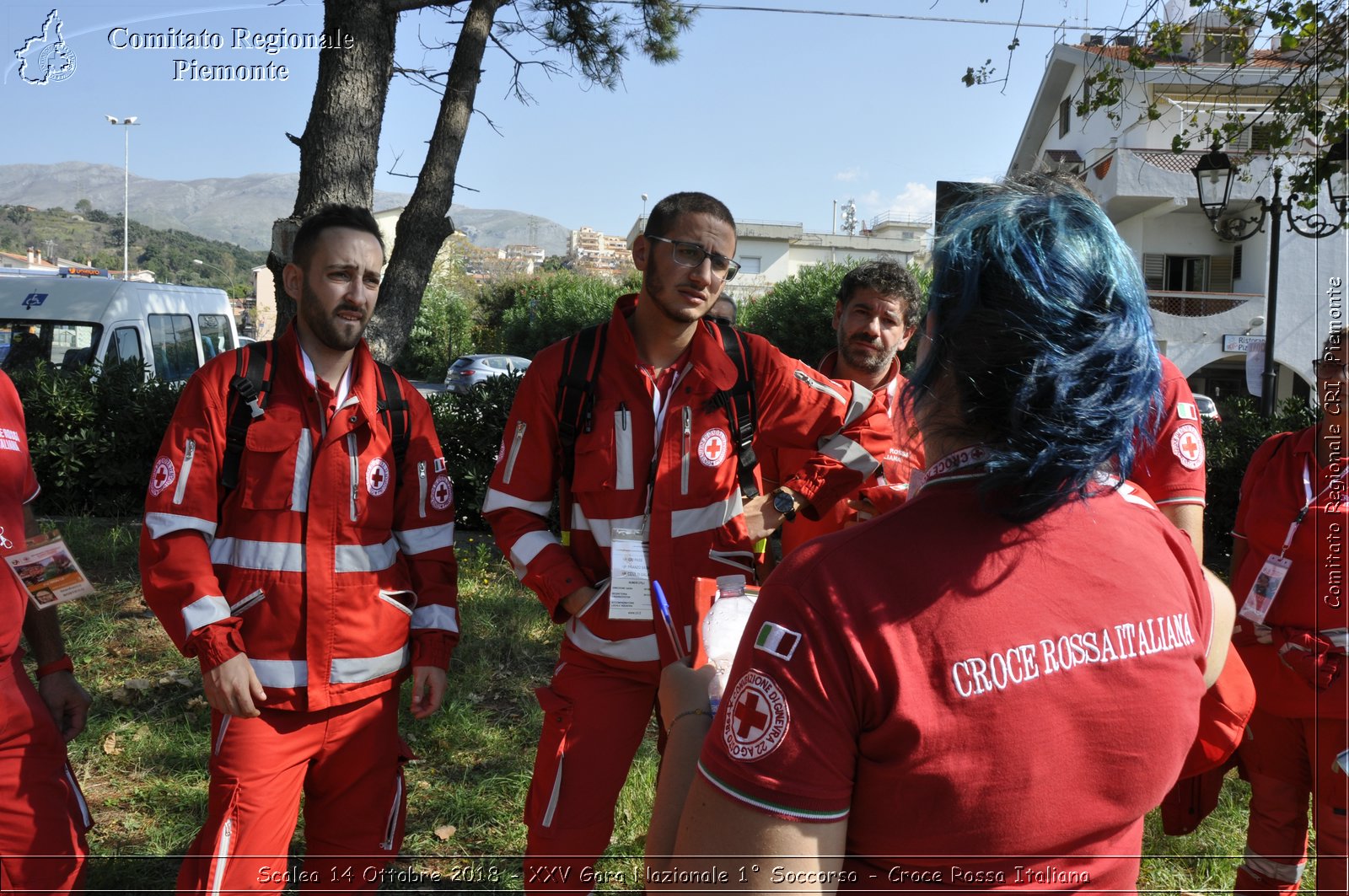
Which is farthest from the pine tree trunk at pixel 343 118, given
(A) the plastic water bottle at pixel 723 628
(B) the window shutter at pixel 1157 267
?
(B) the window shutter at pixel 1157 267

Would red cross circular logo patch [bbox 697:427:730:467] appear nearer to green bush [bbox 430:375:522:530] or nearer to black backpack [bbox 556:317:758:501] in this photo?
black backpack [bbox 556:317:758:501]

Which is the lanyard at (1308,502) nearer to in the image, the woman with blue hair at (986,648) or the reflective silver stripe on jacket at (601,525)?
the reflective silver stripe on jacket at (601,525)

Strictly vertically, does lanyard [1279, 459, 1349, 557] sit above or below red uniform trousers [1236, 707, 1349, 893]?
above

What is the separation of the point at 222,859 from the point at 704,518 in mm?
1669

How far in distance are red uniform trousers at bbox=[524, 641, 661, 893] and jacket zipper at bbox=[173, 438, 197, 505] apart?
1205 millimetres

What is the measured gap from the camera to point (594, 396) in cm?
298

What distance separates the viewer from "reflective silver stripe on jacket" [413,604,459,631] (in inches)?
115

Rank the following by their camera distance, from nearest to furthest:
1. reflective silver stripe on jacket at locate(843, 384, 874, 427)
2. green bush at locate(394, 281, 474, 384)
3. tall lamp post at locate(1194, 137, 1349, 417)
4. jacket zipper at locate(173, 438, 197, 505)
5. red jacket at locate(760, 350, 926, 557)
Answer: jacket zipper at locate(173, 438, 197, 505)
red jacket at locate(760, 350, 926, 557)
reflective silver stripe on jacket at locate(843, 384, 874, 427)
tall lamp post at locate(1194, 137, 1349, 417)
green bush at locate(394, 281, 474, 384)

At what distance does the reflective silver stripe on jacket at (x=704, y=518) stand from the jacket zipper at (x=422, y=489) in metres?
0.81

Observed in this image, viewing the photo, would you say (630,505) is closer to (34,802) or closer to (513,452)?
(513,452)

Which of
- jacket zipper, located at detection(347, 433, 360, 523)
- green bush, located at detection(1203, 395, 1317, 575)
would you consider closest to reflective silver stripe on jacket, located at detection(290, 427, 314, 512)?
jacket zipper, located at detection(347, 433, 360, 523)

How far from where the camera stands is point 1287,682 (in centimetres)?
339

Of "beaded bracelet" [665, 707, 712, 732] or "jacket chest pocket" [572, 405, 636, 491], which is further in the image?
Result: "jacket chest pocket" [572, 405, 636, 491]

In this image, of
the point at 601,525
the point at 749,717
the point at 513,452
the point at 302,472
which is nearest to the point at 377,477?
the point at 302,472
